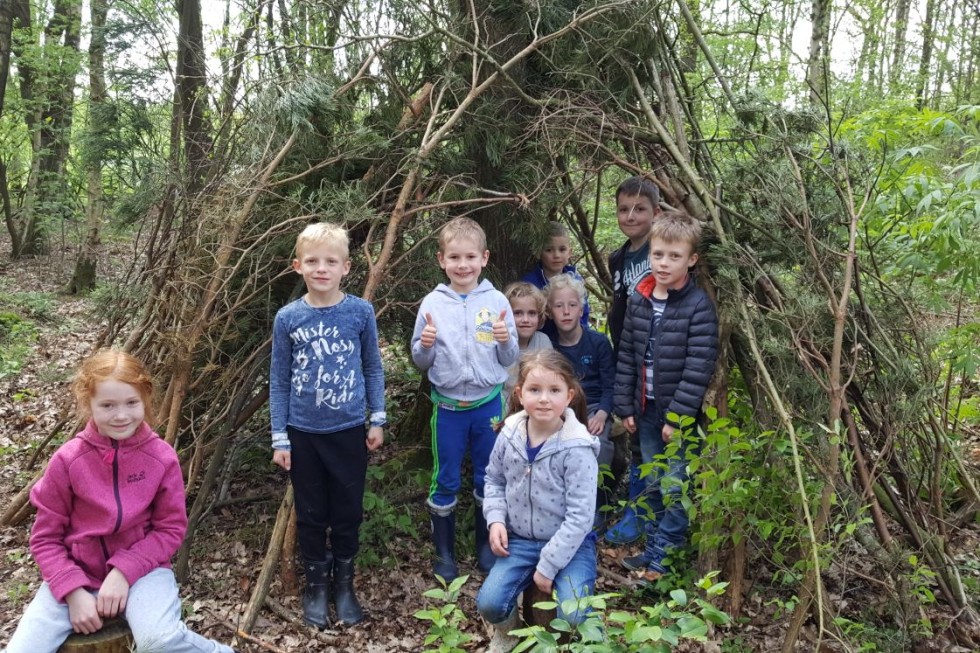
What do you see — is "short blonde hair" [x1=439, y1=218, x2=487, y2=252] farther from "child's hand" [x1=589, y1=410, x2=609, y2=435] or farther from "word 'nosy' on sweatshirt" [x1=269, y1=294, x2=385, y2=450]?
"child's hand" [x1=589, y1=410, x2=609, y2=435]

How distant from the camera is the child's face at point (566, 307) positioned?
4137 mm

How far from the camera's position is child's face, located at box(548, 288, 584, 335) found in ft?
13.6

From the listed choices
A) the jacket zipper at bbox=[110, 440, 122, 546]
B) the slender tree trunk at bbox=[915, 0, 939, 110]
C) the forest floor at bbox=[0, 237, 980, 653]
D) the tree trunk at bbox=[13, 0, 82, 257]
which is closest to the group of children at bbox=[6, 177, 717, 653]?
the jacket zipper at bbox=[110, 440, 122, 546]

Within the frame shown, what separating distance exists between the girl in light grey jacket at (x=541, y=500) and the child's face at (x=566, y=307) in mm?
1140

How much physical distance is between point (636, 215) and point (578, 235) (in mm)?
1145

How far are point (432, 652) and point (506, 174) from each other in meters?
2.98

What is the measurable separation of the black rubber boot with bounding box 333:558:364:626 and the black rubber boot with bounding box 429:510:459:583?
47cm

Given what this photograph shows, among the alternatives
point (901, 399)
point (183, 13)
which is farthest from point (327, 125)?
point (183, 13)

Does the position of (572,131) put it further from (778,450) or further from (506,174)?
(778,450)

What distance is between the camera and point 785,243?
358cm

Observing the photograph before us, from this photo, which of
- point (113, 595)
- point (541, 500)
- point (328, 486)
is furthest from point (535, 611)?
point (113, 595)

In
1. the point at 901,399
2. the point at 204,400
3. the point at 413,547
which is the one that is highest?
the point at 901,399

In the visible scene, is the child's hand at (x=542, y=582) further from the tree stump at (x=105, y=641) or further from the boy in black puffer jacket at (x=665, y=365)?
the tree stump at (x=105, y=641)

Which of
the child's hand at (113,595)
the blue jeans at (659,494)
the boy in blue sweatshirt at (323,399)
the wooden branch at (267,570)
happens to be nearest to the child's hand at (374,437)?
the boy in blue sweatshirt at (323,399)
